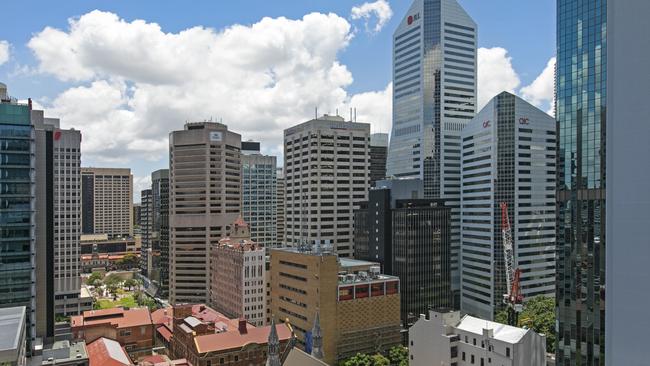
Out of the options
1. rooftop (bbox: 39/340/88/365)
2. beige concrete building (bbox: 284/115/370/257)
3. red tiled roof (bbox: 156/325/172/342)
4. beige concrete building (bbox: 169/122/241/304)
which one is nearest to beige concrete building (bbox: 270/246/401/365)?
red tiled roof (bbox: 156/325/172/342)

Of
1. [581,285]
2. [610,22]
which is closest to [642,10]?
[610,22]

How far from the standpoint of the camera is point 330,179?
528 ft

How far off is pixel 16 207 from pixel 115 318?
1690 inches

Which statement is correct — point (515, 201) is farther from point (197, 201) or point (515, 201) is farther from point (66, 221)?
point (66, 221)

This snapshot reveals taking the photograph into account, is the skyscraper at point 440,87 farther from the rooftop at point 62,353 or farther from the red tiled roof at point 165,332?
the rooftop at point 62,353

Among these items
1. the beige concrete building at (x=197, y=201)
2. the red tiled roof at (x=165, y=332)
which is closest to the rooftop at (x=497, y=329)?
the red tiled roof at (x=165, y=332)

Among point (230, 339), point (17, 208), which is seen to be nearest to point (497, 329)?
point (230, 339)

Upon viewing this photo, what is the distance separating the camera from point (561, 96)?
7244cm

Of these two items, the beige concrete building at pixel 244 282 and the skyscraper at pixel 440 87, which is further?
the skyscraper at pixel 440 87

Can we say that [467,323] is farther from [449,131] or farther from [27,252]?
[449,131]

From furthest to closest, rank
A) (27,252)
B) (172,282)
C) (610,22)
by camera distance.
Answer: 1. (172,282)
2. (27,252)
3. (610,22)

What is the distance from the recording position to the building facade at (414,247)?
120 m

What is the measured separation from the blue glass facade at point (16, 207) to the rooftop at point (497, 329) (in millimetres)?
71509

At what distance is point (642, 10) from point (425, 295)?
110313 millimetres
